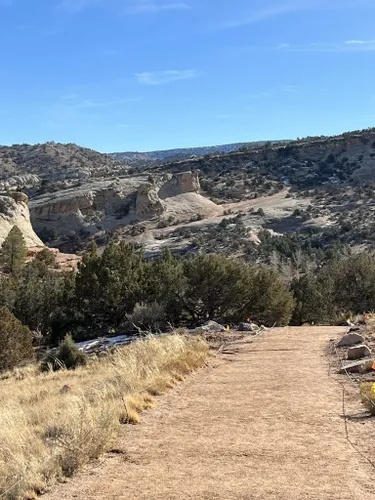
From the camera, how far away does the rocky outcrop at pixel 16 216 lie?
5309 centimetres

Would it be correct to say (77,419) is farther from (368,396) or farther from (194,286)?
(194,286)

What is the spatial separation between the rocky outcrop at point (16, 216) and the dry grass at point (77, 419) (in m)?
43.6

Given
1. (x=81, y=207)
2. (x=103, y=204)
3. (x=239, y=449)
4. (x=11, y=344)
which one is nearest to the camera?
(x=239, y=449)

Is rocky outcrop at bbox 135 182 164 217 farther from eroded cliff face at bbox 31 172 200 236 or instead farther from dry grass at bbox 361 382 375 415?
dry grass at bbox 361 382 375 415

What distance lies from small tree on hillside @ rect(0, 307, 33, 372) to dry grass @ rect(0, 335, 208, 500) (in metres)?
8.32

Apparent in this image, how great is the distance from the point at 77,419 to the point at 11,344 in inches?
595

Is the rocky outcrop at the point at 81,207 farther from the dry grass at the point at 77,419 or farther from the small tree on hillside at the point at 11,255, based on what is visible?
the dry grass at the point at 77,419

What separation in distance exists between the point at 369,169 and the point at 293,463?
84.8m

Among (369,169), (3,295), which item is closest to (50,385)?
(3,295)

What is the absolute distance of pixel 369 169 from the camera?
84188mm

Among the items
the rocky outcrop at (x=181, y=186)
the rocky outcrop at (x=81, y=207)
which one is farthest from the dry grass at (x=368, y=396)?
the rocky outcrop at (x=181, y=186)

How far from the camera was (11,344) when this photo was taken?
66.8 ft

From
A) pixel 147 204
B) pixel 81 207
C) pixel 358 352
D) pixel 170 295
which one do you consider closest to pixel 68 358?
pixel 170 295

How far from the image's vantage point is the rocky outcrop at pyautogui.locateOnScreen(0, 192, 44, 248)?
53094mm
